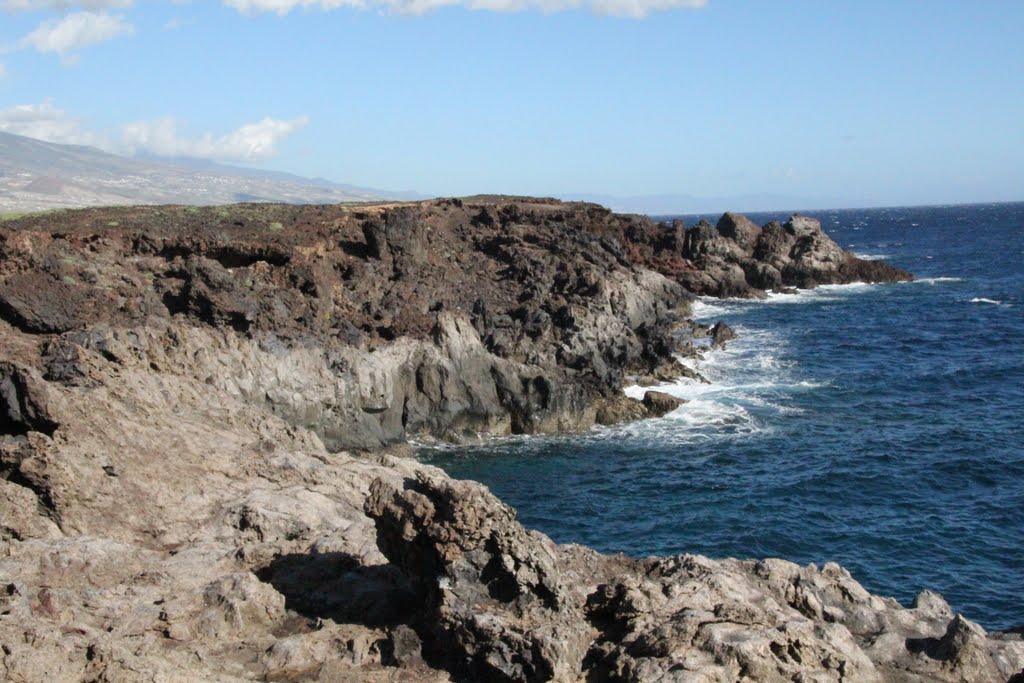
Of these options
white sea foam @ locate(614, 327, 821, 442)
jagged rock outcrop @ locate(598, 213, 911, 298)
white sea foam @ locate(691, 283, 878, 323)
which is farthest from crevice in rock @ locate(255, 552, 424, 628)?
jagged rock outcrop @ locate(598, 213, 911, 298)

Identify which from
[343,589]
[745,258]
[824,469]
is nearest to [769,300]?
[745,258]

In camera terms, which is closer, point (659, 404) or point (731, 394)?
point (659, 404)

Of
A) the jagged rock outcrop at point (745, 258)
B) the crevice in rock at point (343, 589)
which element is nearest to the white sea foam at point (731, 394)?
the jagged rock outcrop at point (745, 258)

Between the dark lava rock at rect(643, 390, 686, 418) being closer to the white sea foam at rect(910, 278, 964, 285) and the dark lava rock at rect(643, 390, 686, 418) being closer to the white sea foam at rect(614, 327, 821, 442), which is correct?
the white sea foam at rect(614, 327, 821, 442)

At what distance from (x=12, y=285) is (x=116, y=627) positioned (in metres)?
25.8

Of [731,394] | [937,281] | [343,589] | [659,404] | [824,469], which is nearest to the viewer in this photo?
[343,589]

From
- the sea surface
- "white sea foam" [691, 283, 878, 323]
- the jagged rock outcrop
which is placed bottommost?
the sea surface

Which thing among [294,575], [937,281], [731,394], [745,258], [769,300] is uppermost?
[745,258]

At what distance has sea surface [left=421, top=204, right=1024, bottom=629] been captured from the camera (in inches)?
1153

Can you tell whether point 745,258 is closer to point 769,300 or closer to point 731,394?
point 769,300

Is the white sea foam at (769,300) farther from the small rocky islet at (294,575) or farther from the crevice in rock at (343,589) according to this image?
the crevice in rock at (343,589)

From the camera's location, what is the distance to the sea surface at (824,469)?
29295 millimetres

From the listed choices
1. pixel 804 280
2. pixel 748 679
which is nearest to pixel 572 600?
pixel 748 679

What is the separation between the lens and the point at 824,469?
3694 cm
